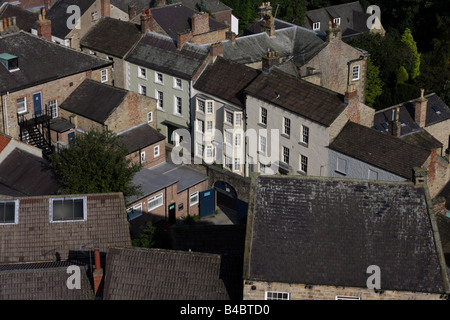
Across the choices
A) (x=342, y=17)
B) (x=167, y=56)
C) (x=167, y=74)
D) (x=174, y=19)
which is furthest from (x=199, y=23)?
(x=342, y=17)

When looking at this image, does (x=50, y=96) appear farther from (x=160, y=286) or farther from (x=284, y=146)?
(x=160, y=286)

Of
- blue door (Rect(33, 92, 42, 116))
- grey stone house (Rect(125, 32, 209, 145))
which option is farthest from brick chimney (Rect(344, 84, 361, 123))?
blue door (Rect(33, 92, 42, 116))

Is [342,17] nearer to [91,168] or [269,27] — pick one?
[269,27]

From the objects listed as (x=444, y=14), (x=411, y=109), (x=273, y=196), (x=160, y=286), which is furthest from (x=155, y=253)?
(x=444, y=14)

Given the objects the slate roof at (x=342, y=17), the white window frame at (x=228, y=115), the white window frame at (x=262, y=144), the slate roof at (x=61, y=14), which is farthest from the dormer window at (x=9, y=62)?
the slate roof at (x=342, y=17)

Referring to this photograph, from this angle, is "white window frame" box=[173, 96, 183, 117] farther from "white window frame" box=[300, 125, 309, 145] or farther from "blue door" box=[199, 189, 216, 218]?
"white window frame" box=[300, 125, 309, 145]

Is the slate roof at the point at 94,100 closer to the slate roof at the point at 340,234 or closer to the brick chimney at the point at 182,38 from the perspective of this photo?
the brick chimney at the point at 182,38
